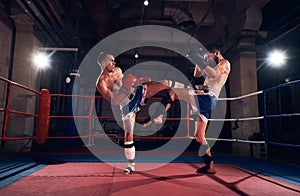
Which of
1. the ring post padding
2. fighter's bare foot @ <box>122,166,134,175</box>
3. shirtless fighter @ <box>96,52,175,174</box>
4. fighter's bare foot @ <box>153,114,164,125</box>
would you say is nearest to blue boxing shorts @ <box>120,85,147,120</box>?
shirtless fighter @ <box>96,52,175,174</box>

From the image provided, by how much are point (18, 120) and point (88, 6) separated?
364 cm

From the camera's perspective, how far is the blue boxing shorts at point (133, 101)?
9.77 feet

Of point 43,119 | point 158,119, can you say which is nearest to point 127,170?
point 158,119

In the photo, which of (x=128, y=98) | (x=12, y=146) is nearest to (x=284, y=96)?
(x=128, y=98)

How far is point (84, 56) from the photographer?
9.41m

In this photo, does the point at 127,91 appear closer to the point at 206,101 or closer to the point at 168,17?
the point at 206,101

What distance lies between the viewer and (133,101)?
2994mm

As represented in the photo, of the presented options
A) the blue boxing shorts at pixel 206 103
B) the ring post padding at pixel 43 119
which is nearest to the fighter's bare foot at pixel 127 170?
the blue boxing shorts at pixel 206 103

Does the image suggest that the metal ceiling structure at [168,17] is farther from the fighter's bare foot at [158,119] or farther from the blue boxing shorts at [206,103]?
the fighter's bare foot at [158,119]

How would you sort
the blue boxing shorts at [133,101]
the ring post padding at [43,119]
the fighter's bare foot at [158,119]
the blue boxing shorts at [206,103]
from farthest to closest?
the ring post padding at [43,119] < the blue boxing shorts at [206,103] < the blue boxing shorts at [133,101] < the fighter's bare foot at [158,119]

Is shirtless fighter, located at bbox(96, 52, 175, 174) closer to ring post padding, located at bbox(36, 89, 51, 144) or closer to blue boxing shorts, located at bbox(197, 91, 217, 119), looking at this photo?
blue boxing shorts, located at bbox(197, 91, 217, 119)

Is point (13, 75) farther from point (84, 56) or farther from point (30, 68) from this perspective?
point (84, 56)

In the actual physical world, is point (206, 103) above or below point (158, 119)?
above

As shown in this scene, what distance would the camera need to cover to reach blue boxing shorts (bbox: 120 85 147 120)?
2.98 meters
